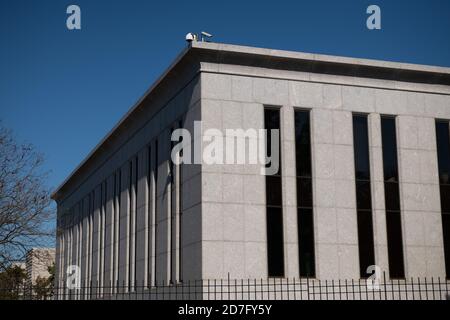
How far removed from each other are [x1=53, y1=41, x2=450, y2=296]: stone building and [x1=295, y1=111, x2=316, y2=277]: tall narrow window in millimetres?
50

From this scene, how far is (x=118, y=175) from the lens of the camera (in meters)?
45.2

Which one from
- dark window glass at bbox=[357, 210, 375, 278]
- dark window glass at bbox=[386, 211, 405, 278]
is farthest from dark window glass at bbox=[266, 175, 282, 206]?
dark window glass at bbox=[386, 211, 405, 278]

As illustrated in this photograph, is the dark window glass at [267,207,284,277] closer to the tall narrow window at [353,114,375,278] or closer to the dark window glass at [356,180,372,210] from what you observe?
the tall narrow window at [353,114,375,278]

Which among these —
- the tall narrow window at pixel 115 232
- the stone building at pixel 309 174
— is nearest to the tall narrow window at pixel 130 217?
the tall narrow window at pixel 115 232

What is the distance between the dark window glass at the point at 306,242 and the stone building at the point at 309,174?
5 cm

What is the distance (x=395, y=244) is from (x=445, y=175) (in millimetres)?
4680

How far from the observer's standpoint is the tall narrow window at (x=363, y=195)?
99.6 feet

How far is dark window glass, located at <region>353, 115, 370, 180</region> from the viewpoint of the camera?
31250 millimetres

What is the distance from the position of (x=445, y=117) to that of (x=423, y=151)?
7.79 feet

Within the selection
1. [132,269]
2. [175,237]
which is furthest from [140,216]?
[175,237]

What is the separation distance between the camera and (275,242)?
29.2 meters

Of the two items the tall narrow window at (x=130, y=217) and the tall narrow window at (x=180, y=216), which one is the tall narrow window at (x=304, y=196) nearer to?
the tall narrow window at (x=180, y=216)

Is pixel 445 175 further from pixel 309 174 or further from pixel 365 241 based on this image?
pixel 309 174

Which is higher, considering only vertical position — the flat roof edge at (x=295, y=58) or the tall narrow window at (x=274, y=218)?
the flat roof edge at (x=295, y=58)
